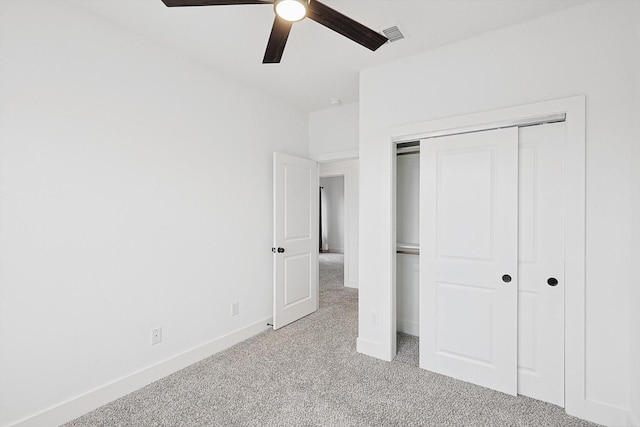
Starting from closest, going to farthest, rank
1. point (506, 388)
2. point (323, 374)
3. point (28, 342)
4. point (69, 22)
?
point (28, 342) → point (69, 22) → point (506, 388) → point (323, 374)

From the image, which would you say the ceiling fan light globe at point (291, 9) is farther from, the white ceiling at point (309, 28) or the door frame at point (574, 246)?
the door frame at point (574, 246)

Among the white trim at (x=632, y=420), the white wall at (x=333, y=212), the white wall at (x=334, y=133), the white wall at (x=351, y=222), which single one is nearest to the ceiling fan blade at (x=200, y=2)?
the white wall at (x=334, y=133)

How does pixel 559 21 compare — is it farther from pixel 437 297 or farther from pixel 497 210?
pixel 437 297

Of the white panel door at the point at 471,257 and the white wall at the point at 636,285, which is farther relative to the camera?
the white panel door at the point at 471,257

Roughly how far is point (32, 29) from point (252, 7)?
4.35 feet

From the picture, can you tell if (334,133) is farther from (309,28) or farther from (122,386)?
(122,386)

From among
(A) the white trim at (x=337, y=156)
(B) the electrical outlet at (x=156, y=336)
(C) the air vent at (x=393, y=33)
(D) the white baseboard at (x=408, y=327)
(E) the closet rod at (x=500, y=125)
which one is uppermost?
(C) the air vent at (x=393, y=33)

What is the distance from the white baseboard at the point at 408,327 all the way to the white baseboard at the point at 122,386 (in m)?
1.71

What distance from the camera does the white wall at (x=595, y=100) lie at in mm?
1921

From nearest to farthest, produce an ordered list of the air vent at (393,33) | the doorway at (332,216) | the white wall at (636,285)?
the white wall at (636,285), the air vent at (393,33), the doorway at (332,216)

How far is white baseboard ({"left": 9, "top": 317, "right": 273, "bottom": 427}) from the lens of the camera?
1943mm

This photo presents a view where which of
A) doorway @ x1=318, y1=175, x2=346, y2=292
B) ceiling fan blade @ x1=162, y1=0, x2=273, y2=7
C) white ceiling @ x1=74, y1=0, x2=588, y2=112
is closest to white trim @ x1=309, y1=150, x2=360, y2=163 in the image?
white ceiling @ x1=74, y1=0, x2=588, y2=112

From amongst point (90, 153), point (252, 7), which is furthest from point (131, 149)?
point (252, 7)

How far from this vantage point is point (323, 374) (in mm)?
2574
